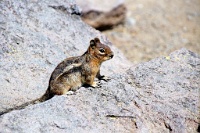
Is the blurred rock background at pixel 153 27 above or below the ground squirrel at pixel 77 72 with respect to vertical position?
above

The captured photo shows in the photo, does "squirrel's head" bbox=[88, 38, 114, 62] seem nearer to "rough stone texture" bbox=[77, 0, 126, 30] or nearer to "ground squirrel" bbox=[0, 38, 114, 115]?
"ground squirrel" bbox=[0, 38, 114, 115]

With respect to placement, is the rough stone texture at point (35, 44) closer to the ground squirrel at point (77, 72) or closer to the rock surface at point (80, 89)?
the rock surface at point (80, 89)

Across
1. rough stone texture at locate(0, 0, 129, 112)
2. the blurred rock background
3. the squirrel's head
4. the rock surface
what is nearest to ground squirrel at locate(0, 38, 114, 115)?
the squirrel's head

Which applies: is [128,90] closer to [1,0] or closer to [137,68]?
[137,68]

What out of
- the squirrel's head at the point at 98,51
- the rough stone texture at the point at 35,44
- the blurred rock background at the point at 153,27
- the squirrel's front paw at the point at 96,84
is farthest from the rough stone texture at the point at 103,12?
the squirrel's front paw at the point at 96,84

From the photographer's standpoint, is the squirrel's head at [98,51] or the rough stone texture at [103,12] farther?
the rough stone texture at [103,12]

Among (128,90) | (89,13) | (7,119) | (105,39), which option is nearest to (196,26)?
(89,13)

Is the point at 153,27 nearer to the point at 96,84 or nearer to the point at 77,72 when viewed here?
the point at 77,72

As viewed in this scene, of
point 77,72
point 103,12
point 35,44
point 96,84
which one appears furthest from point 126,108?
point 103,12
